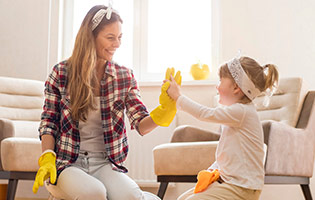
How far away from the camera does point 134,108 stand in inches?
64.1

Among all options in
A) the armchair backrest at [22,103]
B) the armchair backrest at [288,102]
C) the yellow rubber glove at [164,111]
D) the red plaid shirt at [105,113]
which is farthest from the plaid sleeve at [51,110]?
the armchair backrest at [288,102]

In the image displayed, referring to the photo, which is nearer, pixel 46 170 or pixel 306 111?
pixel 46 170

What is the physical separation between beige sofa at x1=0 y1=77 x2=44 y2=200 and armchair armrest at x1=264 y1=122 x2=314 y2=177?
4.54 ft

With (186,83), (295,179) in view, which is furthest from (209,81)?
(295,179)

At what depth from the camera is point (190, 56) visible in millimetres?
3594

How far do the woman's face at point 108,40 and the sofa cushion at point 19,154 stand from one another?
1025mm

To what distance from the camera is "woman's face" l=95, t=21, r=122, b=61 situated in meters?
1.63

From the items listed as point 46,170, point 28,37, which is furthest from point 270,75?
point 28,37

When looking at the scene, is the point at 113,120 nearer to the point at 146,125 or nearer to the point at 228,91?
the point at 146,125

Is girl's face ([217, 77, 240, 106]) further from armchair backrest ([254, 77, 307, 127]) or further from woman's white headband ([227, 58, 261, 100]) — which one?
armchair backrest ([254, 77, 307, 127])

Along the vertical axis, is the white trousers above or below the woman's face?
below

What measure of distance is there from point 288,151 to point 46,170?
1491 mm

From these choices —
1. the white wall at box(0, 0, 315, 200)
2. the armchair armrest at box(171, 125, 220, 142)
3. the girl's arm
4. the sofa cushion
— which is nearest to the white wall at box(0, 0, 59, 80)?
the white wall at box(0, 0, 315, 200)

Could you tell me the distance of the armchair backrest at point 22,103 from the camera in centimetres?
297
